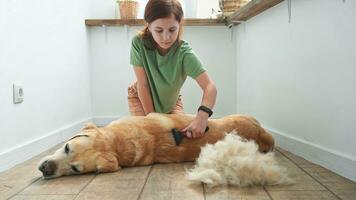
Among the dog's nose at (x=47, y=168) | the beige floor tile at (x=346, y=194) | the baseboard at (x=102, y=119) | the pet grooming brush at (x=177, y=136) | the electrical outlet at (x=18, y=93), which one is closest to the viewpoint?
the beige floor tile at (x=346, y=194)

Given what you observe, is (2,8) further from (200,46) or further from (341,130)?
(200,46)

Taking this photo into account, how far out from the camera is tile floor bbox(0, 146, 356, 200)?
107 cm

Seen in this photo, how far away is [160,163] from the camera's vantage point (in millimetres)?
1491

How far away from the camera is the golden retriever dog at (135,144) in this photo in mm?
1289

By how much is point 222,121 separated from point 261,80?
679 millimetres

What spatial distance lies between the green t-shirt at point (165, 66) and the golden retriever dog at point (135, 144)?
0.27 meters

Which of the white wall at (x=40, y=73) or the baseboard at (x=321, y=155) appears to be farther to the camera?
the white wall at (x=40, y=73)

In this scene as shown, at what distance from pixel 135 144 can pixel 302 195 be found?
62 cm

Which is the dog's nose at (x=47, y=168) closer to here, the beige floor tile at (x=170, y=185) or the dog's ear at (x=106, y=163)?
the dog's ear at (x=106, y=163)

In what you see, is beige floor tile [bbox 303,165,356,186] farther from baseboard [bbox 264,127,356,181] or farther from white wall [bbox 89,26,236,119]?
white wall [bbox 89,26,236,119]

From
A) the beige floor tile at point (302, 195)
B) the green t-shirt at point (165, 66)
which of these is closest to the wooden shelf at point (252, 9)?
the green t-shirt at point (165, 66)

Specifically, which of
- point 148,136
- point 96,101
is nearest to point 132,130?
point 148,136

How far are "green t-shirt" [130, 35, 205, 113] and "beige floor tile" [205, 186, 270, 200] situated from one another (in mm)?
666

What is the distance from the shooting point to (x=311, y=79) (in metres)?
1.49
